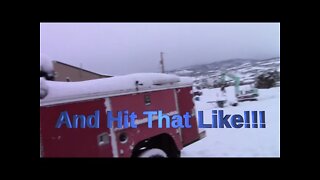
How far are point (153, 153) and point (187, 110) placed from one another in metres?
0.50

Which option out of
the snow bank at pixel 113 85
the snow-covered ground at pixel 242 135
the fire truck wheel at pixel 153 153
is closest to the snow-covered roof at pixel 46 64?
the snow bank at pixel 113 85

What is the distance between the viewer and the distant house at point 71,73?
3.15m

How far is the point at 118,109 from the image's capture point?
126 inches

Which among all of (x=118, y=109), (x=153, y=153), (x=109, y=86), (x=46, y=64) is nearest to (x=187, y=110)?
(x=153, y=153)

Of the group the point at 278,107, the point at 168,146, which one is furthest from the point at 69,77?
the point at 278,107

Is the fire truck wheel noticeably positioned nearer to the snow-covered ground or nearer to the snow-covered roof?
the snow-covered ground

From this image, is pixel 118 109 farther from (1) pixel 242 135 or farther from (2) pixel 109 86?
(1) pixel 242 135

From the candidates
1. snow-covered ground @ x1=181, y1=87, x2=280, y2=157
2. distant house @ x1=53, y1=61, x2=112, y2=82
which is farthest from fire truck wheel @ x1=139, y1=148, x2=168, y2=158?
distant house @ x1=53, y1=61, x2=112, y2=82

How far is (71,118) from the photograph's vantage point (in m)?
3.16

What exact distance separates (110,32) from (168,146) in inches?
46.2

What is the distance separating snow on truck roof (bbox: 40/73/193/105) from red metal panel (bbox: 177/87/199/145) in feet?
0.28
